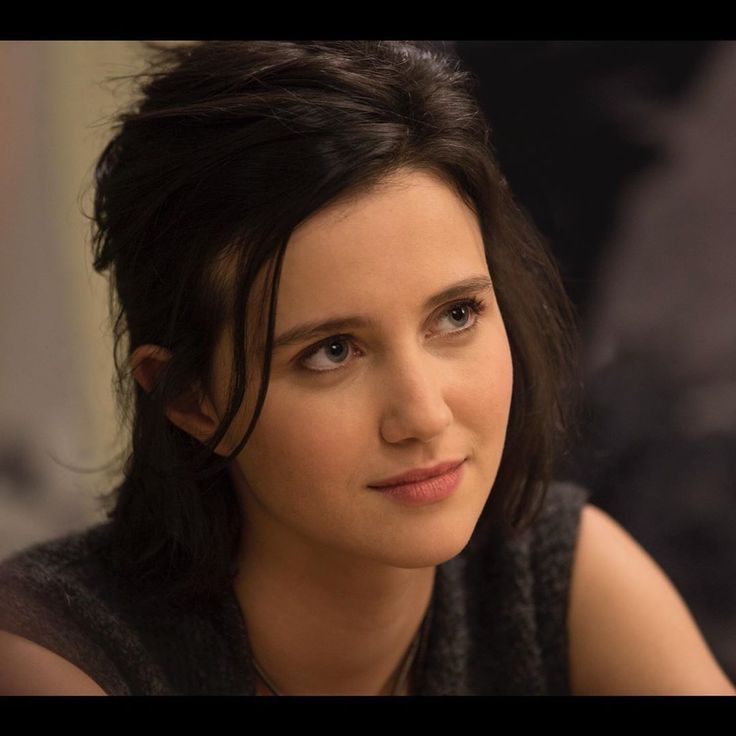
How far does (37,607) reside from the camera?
1024 millimetres

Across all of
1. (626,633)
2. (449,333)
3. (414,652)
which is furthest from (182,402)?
(626,633)

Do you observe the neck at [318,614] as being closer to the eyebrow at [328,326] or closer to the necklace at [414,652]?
the necklace at [414,652]

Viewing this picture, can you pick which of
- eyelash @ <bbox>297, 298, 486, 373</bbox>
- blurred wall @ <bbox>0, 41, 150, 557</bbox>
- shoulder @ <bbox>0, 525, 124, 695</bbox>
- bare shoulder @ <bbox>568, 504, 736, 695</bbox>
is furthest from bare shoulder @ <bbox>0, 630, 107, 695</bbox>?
bare shoulder @ <bbox>568, 504, 736, 695</bbox>

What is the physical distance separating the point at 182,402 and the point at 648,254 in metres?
0.70

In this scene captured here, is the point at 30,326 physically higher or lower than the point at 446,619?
higher

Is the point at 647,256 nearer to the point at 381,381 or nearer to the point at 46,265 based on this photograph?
the point at 381,381

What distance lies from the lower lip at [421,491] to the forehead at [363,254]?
0.53ft

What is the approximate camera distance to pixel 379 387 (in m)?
0.88

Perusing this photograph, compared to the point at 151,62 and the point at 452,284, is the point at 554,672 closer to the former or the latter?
the point at 452,284

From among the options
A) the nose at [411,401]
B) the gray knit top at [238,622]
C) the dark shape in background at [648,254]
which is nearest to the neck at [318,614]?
the gray knit top at [238,622]

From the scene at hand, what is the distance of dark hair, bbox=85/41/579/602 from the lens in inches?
34.5

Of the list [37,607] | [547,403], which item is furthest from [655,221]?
[37,607]

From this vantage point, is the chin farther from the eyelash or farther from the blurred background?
the blurred background
